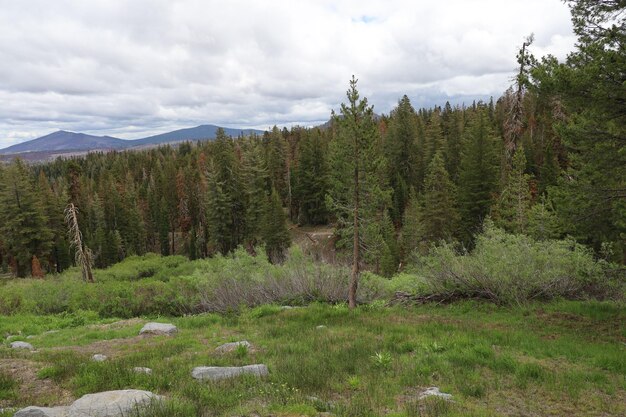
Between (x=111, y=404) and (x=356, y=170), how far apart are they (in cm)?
1286

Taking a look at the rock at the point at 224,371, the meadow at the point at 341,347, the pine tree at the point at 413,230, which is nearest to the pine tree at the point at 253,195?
the pine tree at the point at 413,230

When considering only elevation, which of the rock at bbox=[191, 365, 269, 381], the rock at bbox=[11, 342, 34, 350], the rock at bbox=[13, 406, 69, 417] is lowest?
the rock at bbox=[11, 342, 34, 350]

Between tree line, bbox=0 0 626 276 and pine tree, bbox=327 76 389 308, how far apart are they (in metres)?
0.06

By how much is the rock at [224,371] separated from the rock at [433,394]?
298 centimetres

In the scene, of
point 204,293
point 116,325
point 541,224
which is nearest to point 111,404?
point 116,325

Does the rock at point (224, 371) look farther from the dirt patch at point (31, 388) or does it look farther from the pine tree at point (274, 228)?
the pine tree at point (274, 228)

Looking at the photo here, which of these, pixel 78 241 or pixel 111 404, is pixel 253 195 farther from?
pixel 111 404

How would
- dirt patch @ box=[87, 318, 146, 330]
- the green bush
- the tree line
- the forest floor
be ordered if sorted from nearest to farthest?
the forest floor < the tree line < dirt patch @ box=[87, 318, 146, 330] < the green bush

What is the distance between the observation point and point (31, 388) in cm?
742

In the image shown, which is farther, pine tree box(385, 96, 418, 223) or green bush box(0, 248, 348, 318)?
pine tree box(385, 96, 418, 223)

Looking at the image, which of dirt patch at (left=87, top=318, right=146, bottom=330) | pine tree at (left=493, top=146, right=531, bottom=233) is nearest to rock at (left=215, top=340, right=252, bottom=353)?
dirt patch at (left=87, top=318, right=146, bottom=330)

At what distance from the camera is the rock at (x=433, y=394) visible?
264 inches

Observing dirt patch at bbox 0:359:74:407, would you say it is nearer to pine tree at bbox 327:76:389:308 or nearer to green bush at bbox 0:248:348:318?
green bush at bbox 0:248:348:318

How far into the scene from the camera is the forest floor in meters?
6.51
